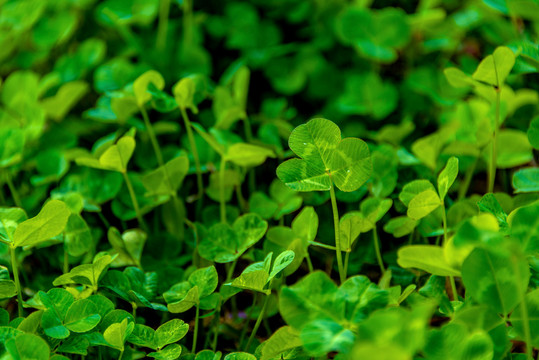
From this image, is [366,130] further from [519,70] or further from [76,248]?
[76,248]

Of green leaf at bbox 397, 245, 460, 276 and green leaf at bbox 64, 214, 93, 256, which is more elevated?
green leaf at bbox 397, 245, 460, 276

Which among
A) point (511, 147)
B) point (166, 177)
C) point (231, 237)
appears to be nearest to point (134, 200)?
point (166, 177)

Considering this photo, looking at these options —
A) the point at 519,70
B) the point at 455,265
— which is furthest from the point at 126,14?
the point at 455,265

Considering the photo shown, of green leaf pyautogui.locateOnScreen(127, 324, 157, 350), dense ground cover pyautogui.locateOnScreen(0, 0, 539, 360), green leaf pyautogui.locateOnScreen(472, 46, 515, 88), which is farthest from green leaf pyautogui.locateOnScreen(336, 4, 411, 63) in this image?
green leaf pyautogui.locateOnScreen(127, 324, 157, 350)

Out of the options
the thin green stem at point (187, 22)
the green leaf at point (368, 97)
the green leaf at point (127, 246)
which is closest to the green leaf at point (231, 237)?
the green leaf at point (127, 246)

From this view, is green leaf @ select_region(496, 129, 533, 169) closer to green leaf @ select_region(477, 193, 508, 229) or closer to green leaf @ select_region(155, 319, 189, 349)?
green leaf @ select_region(477, 193, 508, 229)

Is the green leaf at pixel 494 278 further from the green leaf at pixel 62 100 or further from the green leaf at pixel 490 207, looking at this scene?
the green leaf at pixel 62 100
